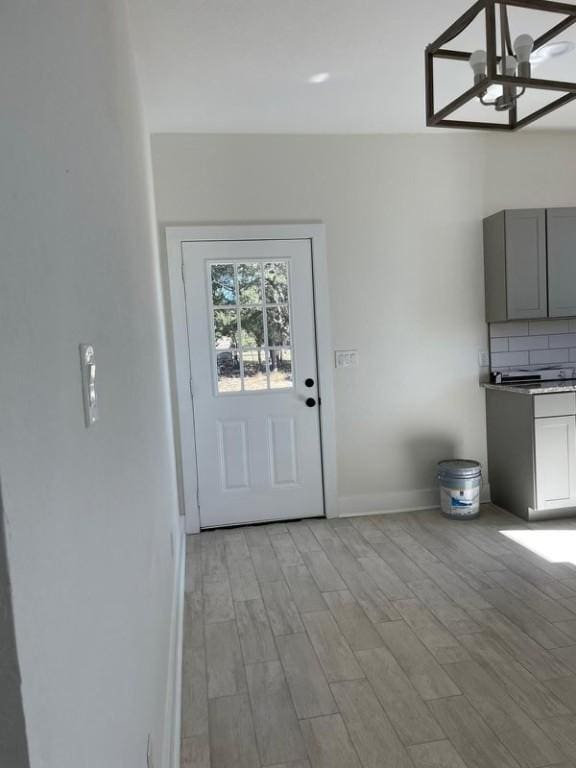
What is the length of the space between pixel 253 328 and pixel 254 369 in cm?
30

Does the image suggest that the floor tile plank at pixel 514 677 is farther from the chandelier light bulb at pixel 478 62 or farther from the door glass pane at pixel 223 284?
the door glass pane at pixel 223 284

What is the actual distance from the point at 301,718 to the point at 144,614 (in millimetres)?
1048

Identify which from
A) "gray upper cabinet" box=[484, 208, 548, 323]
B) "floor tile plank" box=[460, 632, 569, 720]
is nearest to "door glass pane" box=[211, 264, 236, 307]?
"gray upper cabinet" box=[484, 208, 548, 323]

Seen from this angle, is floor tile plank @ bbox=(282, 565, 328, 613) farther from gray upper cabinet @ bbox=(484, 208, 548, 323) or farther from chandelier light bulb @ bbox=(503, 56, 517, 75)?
chandelier light bulb @ bbox=(503, 56, 517, 75)

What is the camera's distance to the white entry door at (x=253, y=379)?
4164mm

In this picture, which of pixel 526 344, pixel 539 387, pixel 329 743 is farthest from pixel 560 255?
pixel 329 743

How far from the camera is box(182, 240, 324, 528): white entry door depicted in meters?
4.16

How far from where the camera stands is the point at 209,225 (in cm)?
407

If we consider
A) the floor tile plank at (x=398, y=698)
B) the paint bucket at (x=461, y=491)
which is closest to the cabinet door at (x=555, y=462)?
the paint bucket at (x=461, y=491)

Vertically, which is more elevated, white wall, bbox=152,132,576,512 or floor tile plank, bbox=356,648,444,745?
white wall, bbox=152,132,576,512

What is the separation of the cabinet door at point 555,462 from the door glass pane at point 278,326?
1839 mm

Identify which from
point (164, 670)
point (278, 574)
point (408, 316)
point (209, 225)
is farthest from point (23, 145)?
point (408, 316)

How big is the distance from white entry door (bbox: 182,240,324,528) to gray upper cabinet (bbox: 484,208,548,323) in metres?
1.39

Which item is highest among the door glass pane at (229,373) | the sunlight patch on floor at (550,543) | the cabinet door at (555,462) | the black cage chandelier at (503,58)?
the black cage chandelier at (503,58)
